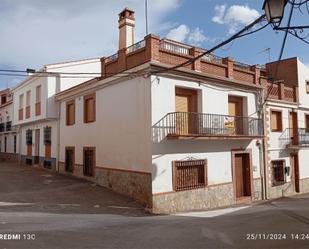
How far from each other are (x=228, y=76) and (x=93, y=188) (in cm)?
820

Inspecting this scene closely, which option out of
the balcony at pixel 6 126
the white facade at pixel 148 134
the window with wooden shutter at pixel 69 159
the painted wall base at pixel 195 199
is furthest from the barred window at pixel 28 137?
the painted wall base at pixel 195 199

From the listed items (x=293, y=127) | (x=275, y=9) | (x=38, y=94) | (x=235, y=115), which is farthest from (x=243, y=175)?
(x=38, y=94)

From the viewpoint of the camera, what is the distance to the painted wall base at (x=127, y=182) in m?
12.1

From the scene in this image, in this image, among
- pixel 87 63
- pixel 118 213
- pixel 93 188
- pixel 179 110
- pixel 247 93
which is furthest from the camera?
pixel 87 63

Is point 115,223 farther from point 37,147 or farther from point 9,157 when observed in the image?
point 9,157

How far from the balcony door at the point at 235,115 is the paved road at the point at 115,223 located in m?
3.77

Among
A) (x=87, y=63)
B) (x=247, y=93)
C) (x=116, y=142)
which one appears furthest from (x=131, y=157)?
(x=87, y=63)

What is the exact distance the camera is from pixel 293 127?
19.8 metres

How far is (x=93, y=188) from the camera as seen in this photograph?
14719mm

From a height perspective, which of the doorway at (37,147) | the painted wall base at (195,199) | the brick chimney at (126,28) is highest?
the brick chimney at (126,28)

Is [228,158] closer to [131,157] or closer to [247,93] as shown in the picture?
[247,93]

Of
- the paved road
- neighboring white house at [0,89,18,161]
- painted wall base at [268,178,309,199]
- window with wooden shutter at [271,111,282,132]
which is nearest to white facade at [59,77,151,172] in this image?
the paved road

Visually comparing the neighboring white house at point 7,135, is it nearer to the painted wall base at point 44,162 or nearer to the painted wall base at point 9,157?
the painted wall base at point 9,157

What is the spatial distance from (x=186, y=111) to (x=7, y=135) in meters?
23.3
